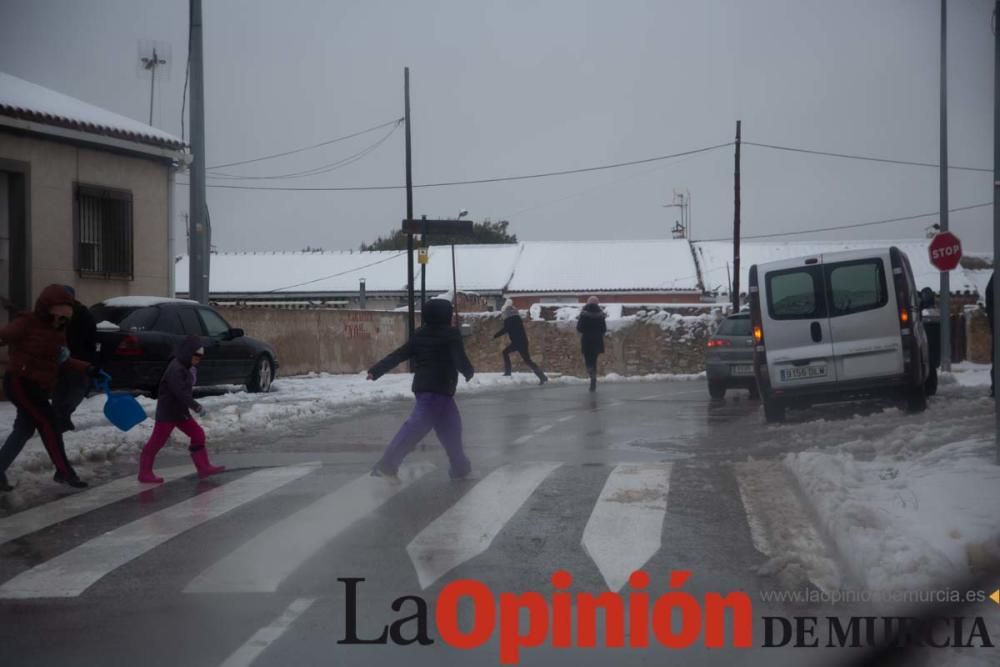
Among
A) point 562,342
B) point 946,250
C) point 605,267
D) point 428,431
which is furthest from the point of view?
point 605,267

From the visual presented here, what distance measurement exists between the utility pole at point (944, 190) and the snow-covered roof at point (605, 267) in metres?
26.6

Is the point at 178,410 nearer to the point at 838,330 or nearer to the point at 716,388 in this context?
the point at 838,330

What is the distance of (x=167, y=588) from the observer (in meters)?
5.83

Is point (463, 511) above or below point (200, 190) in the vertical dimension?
below

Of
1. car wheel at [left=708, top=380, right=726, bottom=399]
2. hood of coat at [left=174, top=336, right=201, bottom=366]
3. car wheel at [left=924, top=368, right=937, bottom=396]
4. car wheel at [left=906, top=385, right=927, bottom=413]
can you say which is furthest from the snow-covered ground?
Result: car wheel at [left=708, top=380, right=726, bottom=399]

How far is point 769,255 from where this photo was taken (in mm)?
Answer: 55625

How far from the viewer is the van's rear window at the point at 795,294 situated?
1309 centimetres

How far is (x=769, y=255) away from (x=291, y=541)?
5125cm

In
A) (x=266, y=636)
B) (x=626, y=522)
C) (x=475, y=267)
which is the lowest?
(x=266, y=636)

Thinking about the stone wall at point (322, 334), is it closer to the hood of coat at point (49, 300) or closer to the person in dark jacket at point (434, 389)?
the hood of coat at point (49, 300)

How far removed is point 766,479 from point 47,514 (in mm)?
5505

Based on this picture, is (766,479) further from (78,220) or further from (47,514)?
(78,220)

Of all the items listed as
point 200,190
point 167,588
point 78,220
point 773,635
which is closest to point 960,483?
point 773,635

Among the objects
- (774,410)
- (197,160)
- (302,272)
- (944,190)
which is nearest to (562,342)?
(944,190)
